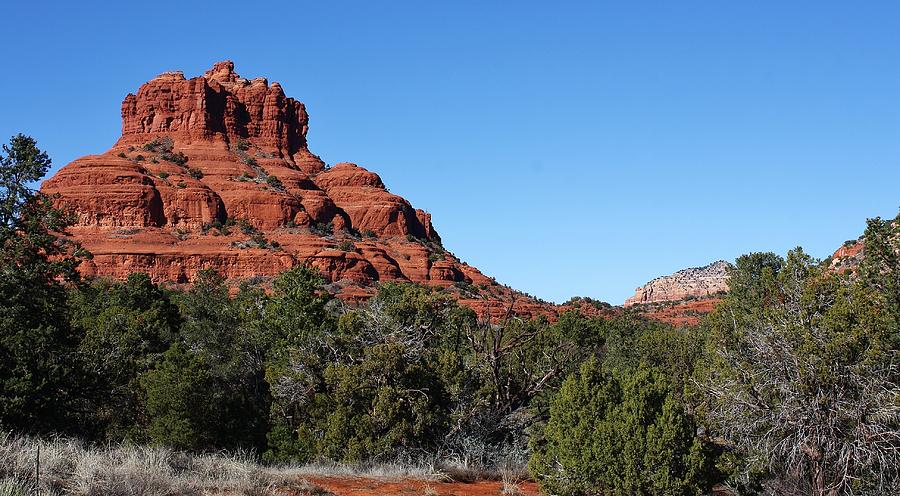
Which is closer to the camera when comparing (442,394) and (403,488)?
(403,488)

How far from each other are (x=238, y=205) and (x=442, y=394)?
8859 cm

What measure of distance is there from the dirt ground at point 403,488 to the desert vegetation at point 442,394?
697 mm

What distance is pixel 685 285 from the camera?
16788 cm

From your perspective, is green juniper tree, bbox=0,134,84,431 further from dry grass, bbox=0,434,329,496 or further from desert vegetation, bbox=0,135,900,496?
dry grass, bbox=0,434,329,496

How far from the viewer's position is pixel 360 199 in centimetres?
12300

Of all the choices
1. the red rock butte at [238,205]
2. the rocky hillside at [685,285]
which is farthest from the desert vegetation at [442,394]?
the rocky hillside at [685,285]

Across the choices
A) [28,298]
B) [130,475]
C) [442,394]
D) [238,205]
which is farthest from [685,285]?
[130,475]

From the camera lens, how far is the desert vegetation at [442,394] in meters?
14.5

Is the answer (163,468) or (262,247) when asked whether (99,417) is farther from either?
(262,247)

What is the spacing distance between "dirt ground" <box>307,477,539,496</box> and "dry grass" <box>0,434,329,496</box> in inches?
32.0

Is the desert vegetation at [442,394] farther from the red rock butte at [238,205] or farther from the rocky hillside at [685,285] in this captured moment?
the rocky hillside at [685,285]

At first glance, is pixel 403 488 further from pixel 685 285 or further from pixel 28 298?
pixel 685 285

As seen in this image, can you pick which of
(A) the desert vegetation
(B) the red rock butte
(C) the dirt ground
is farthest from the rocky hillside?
(C) the dirt ground

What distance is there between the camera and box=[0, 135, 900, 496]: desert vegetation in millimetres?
14461
